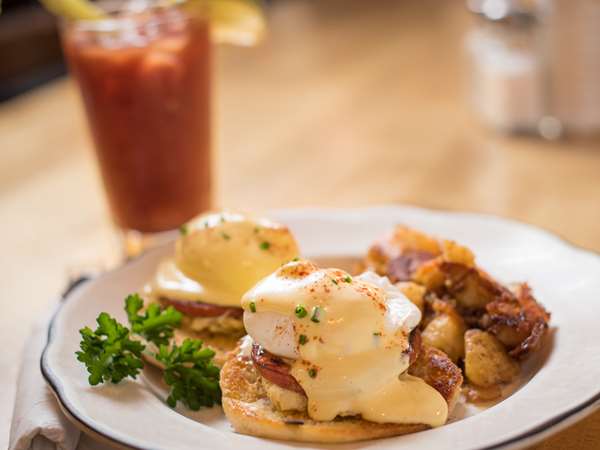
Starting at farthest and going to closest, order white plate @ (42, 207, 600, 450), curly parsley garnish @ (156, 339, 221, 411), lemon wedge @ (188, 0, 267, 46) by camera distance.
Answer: lemon wedge @ (188, 0, 267, 46) < curly parsley garnish @ (156, 339, 221, 411) < white plate @ (42, 207, 600, 450)

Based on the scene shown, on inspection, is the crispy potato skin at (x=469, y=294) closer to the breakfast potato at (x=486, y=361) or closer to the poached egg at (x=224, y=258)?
the breakfast potato at (x=486, y=361)

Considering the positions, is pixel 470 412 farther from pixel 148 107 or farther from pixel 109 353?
pixel 148 107

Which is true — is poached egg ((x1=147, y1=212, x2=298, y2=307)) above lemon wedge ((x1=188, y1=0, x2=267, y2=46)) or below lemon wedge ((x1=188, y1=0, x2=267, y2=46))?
below

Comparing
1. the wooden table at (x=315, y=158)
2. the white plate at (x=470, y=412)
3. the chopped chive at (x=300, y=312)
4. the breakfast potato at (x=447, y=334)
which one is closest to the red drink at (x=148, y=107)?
the wooden table at (x=315, y=158)

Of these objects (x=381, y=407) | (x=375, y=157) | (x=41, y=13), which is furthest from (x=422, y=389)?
(x=41, y=13)

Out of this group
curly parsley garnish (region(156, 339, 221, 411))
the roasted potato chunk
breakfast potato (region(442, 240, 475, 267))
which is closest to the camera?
curly parsley garnish (region(156, 339, 221, 411))

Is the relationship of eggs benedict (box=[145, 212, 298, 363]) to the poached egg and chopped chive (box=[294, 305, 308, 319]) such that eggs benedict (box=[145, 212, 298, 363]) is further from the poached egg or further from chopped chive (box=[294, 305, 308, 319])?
chopped chive (box=[294, 305, 308, 319])

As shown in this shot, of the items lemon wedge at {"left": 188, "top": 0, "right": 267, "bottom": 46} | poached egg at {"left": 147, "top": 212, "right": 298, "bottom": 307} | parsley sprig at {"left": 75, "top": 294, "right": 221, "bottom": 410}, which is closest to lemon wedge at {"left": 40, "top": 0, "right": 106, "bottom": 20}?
lemon wedge at {"left": 188, "top": 0, "right": 267, "bottom": 46}
